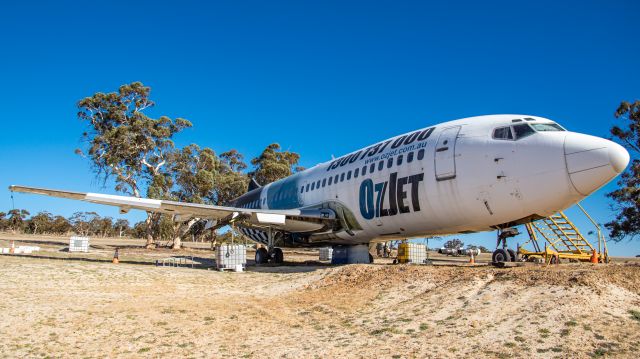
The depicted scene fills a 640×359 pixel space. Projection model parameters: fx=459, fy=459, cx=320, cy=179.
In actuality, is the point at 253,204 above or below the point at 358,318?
above

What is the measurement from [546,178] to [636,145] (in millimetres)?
32631

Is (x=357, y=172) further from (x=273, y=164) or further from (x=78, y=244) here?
(x=273, y=164)

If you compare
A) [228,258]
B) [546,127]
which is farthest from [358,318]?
[228,258]

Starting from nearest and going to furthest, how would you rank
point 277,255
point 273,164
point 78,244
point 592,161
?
1. point 592,161
2. point 277,255
3. point 78,244
4. point 273,164

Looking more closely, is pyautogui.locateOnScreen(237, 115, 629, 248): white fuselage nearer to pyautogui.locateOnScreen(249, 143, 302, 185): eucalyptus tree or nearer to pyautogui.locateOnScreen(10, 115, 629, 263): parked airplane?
pyautogui.locateOnScreen(10, 115, 629, 263): parked airplane

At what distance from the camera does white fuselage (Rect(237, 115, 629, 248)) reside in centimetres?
1242

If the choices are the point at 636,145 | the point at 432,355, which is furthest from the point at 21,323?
the point at 636,145

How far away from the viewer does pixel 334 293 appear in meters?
12.1

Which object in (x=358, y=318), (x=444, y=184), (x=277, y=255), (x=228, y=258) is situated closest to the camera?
(x=358, y=318)

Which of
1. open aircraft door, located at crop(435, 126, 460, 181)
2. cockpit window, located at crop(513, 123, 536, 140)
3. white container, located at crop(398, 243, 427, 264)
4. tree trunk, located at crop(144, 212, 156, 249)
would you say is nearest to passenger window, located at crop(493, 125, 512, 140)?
cockpit window, located at crop(513, 123, 536, 140)

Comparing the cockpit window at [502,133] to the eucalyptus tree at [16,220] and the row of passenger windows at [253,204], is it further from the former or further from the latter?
the eucalyptus tree at [16,220]

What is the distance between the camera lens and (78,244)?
99.3 feet

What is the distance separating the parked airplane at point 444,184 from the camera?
1255 centimetres

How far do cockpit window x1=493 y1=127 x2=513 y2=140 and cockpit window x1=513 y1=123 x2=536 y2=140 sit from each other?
182mm
